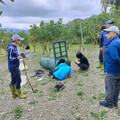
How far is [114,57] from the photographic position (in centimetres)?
282

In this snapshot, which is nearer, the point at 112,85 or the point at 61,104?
the point at 112,85

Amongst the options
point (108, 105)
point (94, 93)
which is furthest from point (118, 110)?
point (94, 93)

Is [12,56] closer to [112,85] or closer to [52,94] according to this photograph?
[52,94]

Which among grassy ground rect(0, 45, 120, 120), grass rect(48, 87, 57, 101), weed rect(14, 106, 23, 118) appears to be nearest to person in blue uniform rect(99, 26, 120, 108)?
grassy ground rect(0, 45, 120, 120)

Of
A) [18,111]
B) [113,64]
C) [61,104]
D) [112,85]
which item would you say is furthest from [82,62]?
[18,111]

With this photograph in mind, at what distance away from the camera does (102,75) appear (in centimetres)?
612

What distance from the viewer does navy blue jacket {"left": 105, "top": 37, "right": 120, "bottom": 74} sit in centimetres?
280

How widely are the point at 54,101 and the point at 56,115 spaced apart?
29.4 inches

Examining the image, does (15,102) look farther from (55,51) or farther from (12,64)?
(55,51)

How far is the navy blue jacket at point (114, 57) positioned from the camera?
2801 mm

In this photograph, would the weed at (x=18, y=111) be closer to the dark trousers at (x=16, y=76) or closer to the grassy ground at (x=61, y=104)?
the grassy ground at (x=61, y=104)

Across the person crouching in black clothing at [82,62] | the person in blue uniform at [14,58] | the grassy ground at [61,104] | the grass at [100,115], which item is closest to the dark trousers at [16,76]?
the person in blue uniform at [14,58]

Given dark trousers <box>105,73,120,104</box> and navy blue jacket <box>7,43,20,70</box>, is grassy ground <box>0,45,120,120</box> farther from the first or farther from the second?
navy blue jacket <box>7,43,20,70</box>

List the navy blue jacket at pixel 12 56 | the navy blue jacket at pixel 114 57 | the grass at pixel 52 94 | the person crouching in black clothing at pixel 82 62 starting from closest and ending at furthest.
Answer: the navy blue jacket at pixel 114 57, the navy blue jacket at pixel 12 56, the grass at pixel 52 94, the person crouching in black clothing at pixel 82 62
